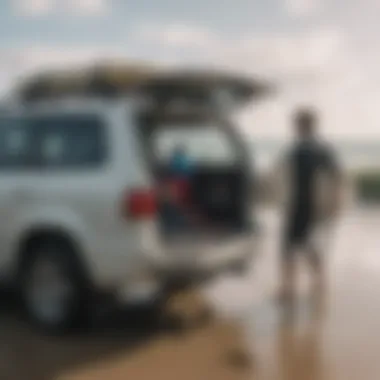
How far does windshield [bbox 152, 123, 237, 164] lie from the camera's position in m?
5.59

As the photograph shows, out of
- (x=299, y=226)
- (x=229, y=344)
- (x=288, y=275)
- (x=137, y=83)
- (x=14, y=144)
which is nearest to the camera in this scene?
(x=229, y=344)

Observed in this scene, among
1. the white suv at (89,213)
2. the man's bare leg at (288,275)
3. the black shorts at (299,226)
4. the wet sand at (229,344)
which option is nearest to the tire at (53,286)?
the white suv at (89,213)

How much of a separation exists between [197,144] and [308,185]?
3.03ft

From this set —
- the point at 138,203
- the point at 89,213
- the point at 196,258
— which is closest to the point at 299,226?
the point at 196,258

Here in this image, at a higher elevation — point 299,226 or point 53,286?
point 299,226

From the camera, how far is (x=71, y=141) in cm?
510

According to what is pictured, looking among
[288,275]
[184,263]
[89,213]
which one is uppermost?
[89,213]

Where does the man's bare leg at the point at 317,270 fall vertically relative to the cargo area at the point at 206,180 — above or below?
below

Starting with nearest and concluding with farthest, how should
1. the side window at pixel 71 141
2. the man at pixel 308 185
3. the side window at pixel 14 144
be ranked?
the side window at pixel 71 141
the side window at pixel 14 144
the man at pixel 308 185

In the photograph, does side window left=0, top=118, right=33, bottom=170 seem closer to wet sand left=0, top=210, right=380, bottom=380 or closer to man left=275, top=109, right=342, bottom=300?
wet sand left=0, top=210, right=380, bottom=380

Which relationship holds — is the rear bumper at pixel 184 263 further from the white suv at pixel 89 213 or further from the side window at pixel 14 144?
the side window at pixel 14 144

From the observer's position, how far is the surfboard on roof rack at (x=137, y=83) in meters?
6.89

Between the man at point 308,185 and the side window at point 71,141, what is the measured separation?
5.15ft

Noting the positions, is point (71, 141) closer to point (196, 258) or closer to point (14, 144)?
point (14, 144)
